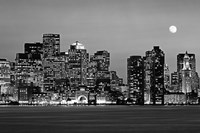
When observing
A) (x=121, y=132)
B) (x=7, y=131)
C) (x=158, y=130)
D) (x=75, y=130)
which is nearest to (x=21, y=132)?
(x=7, y=131)

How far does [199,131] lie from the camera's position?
87.7 metres

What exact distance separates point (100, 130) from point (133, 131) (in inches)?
211

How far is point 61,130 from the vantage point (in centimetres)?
9088

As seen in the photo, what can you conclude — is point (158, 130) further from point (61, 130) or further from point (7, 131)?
point (7, 131)

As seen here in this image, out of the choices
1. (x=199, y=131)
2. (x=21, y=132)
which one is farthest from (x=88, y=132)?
(x=199, y=131)

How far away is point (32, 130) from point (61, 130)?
4.56m

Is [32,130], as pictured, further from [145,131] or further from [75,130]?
[145,131]

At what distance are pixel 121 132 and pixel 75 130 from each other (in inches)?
315

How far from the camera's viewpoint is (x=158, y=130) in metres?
91.4

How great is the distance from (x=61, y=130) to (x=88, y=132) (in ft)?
16.9

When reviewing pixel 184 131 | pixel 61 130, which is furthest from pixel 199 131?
pixel 61 130

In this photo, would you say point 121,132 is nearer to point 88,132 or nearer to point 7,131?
point 88,132

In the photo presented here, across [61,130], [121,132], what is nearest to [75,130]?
[61,130]

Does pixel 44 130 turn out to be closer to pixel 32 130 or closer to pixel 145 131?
pixel 32 130
